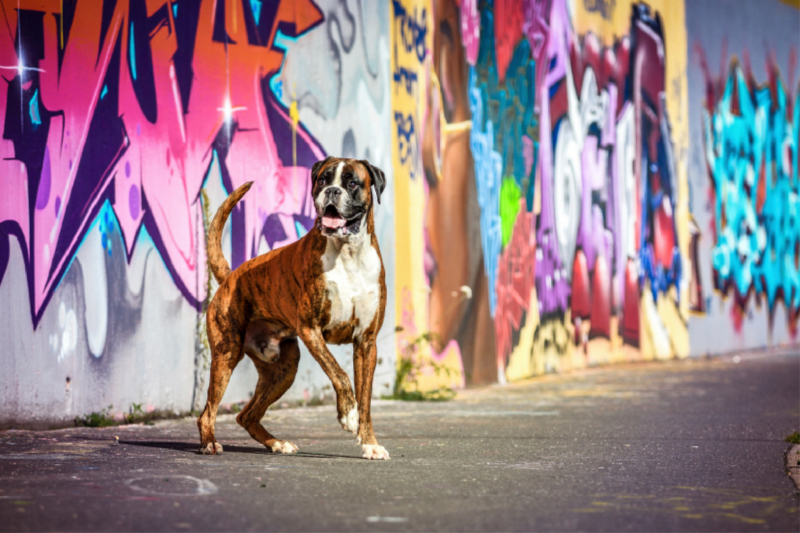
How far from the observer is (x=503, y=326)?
1203cm

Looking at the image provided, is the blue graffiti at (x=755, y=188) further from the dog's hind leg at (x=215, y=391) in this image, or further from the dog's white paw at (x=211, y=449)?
the dog's white paw at (x=211, y=449)

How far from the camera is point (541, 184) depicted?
13156 mm

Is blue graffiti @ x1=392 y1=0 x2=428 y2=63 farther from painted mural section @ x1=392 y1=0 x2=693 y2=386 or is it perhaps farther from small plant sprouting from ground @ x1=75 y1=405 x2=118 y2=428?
small plant sprouting from ground @ x1=75 y1=405 x2=118 y2=428

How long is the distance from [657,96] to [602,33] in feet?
6.41

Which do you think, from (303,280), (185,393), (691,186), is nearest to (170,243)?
(185,393)

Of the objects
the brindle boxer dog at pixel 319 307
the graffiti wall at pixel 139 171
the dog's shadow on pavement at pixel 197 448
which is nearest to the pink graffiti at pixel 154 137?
the graffiti wall at pixel 139 171

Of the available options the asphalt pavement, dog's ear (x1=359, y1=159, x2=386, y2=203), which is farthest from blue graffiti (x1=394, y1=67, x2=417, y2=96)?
dog's ear (x1=359, y1=159, x2=386, y2=203)

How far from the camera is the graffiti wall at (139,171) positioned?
7270 millimetres

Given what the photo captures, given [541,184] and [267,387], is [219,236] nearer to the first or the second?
[267,387]

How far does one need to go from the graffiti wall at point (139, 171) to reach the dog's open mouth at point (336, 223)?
2.58 metres

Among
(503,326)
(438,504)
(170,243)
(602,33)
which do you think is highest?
(602,33)

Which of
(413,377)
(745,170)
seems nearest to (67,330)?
(413,377)

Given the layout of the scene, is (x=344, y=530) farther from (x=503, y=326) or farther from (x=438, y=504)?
(x=503, y=326)

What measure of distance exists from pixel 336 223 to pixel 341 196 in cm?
16
